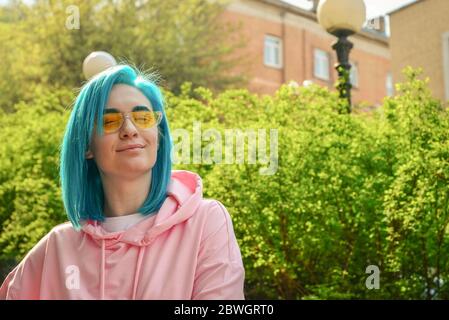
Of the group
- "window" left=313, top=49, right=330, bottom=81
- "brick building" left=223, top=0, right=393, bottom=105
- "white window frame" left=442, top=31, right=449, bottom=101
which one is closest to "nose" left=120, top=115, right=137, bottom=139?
"white window frame" left=442, top=31, right=449, bottom=101

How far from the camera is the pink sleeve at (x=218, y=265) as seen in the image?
1.74m

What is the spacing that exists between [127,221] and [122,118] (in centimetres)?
29

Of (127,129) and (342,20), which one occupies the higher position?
(342,20)

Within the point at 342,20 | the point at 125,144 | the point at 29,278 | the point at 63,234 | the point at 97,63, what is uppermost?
the point at 342,20

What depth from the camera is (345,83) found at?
5.84 m

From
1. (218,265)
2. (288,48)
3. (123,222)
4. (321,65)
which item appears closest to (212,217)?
(218,265)

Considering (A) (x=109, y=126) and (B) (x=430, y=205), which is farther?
(B) (x=430, y=205)

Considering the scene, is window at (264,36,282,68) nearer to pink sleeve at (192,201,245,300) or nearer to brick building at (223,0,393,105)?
brick building at (223,0,393,105)

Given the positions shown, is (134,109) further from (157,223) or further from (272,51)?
(272,51)

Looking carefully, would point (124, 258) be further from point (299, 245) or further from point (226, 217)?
point (299, 245)

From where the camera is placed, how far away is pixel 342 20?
6.13 meters

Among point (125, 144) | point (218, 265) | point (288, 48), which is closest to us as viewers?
point (218, 265)
